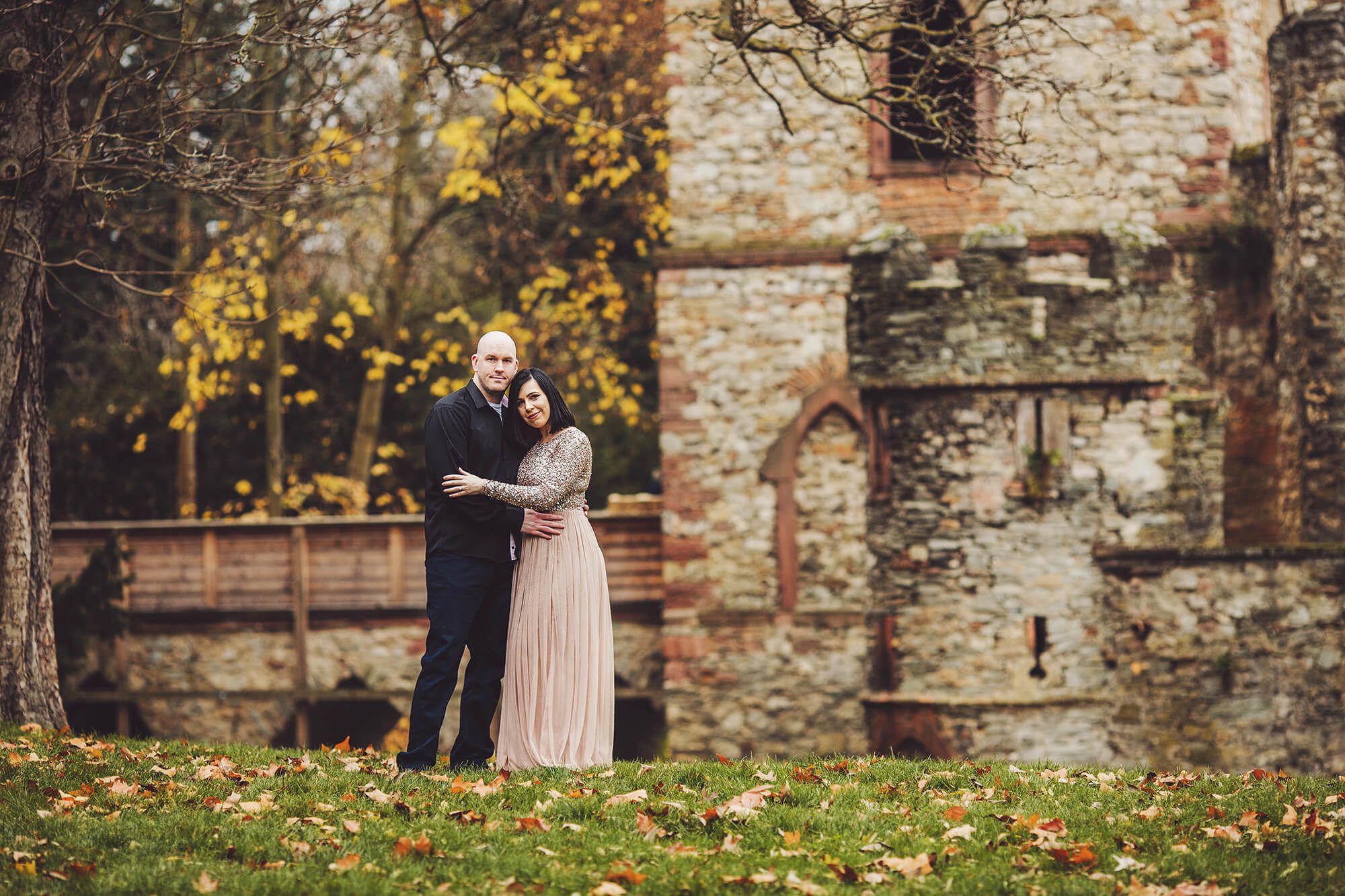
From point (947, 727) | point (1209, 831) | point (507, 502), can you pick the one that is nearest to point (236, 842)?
point (507, 502)

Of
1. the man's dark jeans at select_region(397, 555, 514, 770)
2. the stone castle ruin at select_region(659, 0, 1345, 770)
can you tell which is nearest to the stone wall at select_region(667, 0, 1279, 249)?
the stone castle ruin at select_region(659, 0, 1345, 770)

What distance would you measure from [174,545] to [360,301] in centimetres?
547

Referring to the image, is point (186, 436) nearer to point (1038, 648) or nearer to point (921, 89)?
point (921, 89)

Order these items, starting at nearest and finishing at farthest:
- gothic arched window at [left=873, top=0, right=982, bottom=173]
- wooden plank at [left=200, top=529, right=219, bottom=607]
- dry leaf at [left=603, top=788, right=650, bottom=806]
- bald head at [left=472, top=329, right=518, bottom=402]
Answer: dry leaf at [left=603, top=788, right=650, bottom=806]
bald head at [left=472, top=329, right=518, bottom=402]
gothic arched window at [left=873, top=0, right=982, bottom=173]
wooden plank at [left=200, top=529, right=219, bottom=607]

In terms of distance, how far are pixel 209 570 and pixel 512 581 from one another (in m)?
9.37

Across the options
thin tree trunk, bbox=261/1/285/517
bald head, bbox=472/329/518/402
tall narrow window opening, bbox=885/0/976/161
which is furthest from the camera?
thin tree trunk, bbox=261/1/285/517

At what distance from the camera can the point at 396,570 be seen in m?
14.5

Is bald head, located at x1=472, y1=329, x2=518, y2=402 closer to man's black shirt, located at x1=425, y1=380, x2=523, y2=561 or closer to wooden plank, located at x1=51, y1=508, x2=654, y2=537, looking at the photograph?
man's black shirt, located at x1=425, y1=380, x2=523, y2=561

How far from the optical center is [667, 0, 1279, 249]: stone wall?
13266mm

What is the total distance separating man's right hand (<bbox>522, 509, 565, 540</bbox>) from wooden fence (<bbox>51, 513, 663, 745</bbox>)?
796cm

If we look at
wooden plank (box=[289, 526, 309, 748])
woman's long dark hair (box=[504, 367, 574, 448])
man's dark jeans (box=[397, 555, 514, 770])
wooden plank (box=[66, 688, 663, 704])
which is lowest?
wooden plank (box=[66, 688, 663, 704])

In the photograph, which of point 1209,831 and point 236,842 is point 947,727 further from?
point 236,842

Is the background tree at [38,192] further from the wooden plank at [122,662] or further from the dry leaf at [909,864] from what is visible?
the wooden plank at [122,662]

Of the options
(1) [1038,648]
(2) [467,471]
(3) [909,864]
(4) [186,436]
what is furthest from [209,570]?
(3) [909,864]
